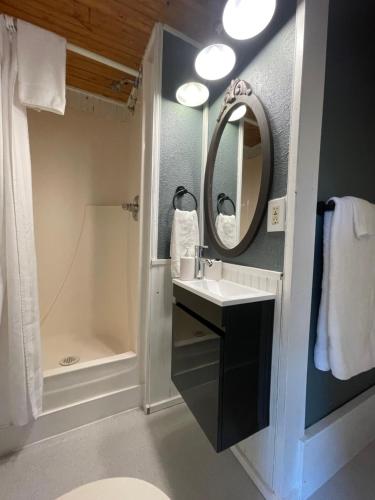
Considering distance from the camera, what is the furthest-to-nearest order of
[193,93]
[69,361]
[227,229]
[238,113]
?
[69,361], [193,93], [227,229], [238,113]

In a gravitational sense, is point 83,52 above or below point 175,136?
above

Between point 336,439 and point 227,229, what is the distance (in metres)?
1.19

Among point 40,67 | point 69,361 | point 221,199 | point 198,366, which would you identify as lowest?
point 69,361

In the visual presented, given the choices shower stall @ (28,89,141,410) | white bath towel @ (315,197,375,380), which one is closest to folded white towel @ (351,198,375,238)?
white bath towel @ (315,197,375,380)

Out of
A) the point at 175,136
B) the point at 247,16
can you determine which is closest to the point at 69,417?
the point at 175,136

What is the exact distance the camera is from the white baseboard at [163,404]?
1.58m

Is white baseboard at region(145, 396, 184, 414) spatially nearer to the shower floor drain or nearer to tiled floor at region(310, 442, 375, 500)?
the shower floor drain

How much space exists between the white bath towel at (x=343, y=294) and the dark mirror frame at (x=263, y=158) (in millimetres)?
303

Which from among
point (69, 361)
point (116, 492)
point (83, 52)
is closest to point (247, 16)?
point (83, 52)

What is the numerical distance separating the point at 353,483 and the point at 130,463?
111cm

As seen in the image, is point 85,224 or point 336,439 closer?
point 336,439

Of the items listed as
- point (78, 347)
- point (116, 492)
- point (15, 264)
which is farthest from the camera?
point (78, 347)

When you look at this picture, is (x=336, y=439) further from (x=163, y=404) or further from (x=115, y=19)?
(x=115, y=19)

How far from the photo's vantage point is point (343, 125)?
1078 mm
